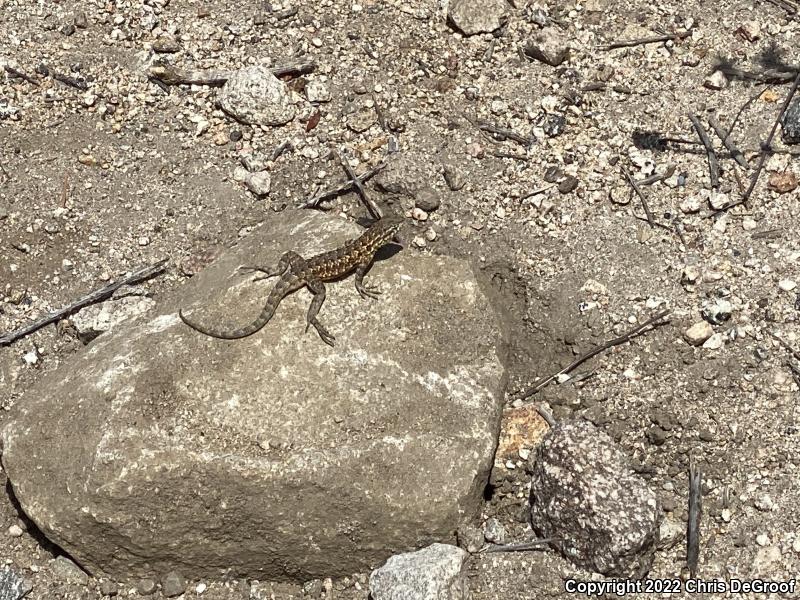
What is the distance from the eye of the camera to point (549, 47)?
752cm

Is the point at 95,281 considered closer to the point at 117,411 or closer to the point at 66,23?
the point at 117,411

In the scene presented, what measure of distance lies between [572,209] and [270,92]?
261 centimetres

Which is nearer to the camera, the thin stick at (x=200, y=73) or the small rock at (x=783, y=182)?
the small rock at (x=783, y=182)

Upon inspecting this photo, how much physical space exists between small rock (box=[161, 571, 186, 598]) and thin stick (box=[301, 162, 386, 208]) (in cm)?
287

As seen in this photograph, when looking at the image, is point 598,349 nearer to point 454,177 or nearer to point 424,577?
point 454,177

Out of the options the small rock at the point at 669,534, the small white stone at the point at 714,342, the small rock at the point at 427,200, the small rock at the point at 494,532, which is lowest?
the small rock at the point at 494,532

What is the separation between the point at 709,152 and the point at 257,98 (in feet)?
11.7

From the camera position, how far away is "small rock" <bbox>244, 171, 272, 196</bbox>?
7219 mm

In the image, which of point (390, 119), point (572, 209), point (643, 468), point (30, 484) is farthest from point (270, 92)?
point (643, 468)

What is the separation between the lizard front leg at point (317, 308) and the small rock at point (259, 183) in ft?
4.44

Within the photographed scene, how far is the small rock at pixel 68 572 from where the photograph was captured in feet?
19.9

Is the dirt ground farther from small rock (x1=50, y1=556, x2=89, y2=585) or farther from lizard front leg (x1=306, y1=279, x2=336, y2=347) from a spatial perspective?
lizard front leg (x1=306, y1=279, x2=336, y2=347)

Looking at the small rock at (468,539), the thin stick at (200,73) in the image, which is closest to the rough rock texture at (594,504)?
the small rock at (468,539)

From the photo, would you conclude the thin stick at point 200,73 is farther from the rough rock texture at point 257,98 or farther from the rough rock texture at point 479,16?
the rough rock texture at point 479,16
